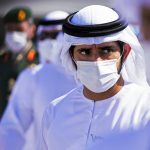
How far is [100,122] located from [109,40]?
0.51 meters

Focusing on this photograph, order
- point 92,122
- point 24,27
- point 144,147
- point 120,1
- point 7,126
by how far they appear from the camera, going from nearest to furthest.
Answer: point 120,1 < point 144,147 < point 92,122 < point 7,126 < point 24,27

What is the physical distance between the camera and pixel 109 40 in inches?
171

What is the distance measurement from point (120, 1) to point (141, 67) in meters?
1.72

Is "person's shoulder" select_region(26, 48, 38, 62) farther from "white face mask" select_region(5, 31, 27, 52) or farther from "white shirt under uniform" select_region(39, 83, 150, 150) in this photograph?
"white shirt under uniform" select_region(39, 83, 150, 150)

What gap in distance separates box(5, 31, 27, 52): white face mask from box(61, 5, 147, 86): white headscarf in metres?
4.91

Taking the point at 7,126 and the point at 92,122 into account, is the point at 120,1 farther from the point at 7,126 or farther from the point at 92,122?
the point at 7,126

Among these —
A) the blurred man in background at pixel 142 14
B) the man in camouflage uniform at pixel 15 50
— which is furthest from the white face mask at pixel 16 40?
the blurred man in background at pixel 142 14

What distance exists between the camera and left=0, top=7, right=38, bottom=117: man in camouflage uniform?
29.9 feet

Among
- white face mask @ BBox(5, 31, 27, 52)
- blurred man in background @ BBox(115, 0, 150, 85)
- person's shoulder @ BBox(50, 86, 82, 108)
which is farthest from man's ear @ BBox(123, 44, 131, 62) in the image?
white face mask @ BBox(5, 31, 27, 52)

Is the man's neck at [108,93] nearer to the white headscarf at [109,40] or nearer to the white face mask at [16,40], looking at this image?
the white headscarf at [109,40]

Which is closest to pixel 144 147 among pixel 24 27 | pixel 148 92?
pixel 148 92

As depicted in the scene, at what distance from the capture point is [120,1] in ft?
9.36

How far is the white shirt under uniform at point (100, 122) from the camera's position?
4.20 m

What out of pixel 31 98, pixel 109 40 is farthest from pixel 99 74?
pixel 31 98
